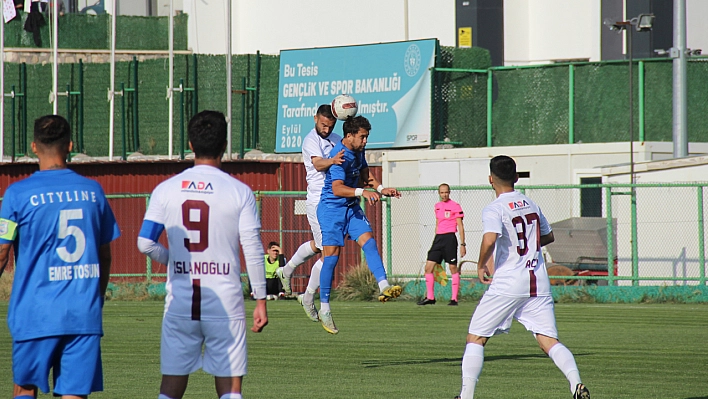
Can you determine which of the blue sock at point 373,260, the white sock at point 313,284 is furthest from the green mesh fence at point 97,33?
the blue sock at point 373,260

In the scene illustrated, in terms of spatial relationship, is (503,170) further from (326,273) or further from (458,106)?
(458,106)

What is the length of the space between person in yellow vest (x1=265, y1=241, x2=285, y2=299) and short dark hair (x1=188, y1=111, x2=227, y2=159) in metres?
16.7

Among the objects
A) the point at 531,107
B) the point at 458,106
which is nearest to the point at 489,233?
the point at 531,107

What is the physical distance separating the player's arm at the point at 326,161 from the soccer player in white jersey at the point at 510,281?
3.16 metres

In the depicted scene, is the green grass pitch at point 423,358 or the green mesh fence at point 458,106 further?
the green mesh fence at point 458,106

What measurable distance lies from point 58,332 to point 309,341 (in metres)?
8.27

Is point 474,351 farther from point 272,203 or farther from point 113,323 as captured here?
point 272,203

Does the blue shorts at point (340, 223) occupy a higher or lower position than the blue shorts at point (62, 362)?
higher

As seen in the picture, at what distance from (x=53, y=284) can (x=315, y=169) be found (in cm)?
674

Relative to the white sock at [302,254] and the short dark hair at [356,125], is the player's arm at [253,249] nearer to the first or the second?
the short dark hair at [356,125]

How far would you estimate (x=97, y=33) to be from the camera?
36.5m

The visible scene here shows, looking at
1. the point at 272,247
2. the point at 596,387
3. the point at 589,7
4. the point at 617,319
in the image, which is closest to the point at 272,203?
the point at 272,247

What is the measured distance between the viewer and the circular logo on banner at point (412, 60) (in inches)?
1161

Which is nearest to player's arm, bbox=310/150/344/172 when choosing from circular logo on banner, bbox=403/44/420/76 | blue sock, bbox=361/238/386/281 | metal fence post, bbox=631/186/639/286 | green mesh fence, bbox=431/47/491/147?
blue sock, bbox=361/238/386/281
